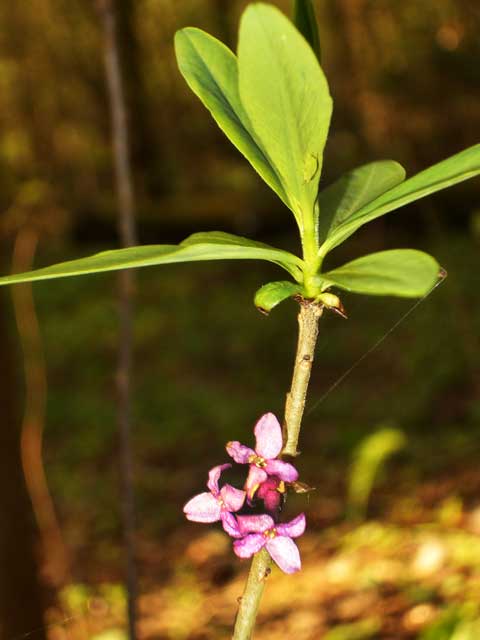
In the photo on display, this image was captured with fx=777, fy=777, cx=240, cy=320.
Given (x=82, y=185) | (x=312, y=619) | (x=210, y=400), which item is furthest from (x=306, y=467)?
(x=82, y=185)

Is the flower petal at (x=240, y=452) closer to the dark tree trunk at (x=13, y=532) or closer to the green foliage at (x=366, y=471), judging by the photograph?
the dark tree trunk at (x=13, y=532)

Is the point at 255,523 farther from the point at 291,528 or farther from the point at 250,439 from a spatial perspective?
the point at 250,439

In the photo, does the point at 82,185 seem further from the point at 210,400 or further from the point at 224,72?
the point at 224,72

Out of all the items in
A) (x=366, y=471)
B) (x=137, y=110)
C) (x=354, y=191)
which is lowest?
(x=354, y=191)

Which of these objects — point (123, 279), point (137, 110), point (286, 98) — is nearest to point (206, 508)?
point (286, 98)

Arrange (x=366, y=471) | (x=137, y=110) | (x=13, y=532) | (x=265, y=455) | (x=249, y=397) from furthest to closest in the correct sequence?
(x=137, y=110) < (x=249, y=397) < (x=366, y=471) < (x=13, y=532) < (x=265, y=455)

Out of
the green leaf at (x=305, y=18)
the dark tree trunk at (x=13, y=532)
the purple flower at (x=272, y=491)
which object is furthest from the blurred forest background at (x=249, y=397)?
the green leaf at (x=305, y=18)

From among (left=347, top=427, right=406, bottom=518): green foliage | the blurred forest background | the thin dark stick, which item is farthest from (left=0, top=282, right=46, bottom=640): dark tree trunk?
(left=347, top=427, right=406, bottom=518): green foliage
